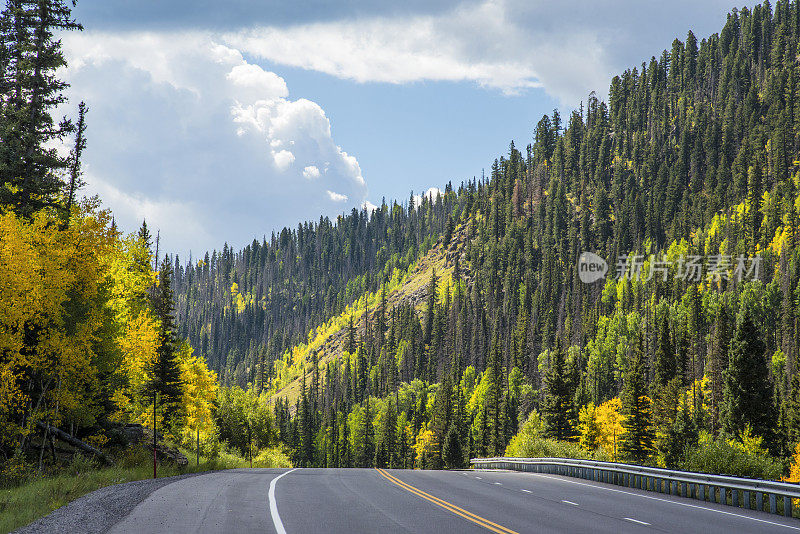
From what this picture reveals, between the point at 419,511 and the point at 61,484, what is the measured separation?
482 inches

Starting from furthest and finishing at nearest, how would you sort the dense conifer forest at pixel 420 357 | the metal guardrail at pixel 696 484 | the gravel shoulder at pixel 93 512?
1. the dense conifer forest at pixel 420 357
2. the metal guardrail at pixel 696 484
3. the gravel shoulder at pixel 93 512

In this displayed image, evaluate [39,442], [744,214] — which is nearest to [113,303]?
[39,442]

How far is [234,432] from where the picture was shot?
244 ft

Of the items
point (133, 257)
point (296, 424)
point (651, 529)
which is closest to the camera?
point (651, 529)

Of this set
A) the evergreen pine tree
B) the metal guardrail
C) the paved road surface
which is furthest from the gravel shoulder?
the evergreen pine tree

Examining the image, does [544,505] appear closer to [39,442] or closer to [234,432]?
[39,442]

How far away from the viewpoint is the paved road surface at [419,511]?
1247 centimetres

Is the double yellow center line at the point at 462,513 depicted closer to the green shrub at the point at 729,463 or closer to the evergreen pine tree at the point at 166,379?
the green shrub at the point at 729,463

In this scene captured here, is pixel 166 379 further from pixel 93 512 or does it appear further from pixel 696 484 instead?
pixel 696 484

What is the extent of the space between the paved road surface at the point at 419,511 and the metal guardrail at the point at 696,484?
69 cm

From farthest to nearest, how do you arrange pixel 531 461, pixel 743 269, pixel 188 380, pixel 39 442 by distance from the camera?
pixel 743 269 < pixel 188 380 < pixel 531 461 < pixel 39 442

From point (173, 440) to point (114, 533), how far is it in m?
38.6

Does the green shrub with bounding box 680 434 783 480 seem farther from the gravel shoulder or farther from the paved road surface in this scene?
the gravel shoulder

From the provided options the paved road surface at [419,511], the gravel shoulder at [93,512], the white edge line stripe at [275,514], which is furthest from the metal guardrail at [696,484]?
the gravel shoulder at [93,512]
